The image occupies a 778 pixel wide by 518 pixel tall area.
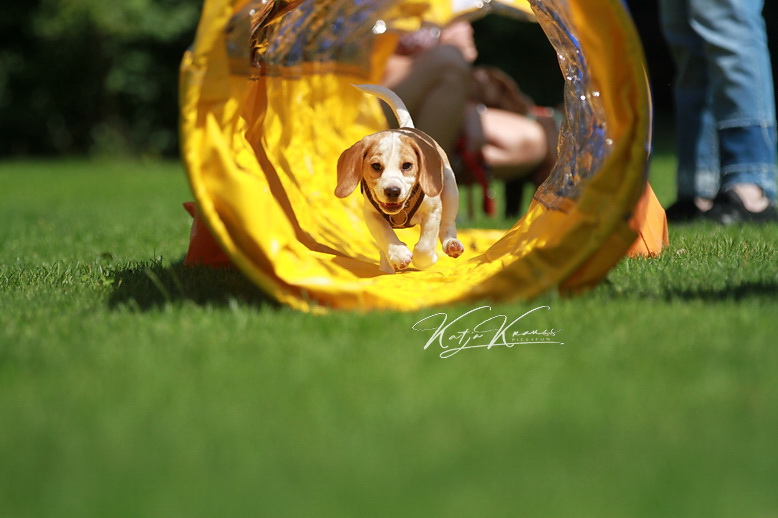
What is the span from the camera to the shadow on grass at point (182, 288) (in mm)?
2861

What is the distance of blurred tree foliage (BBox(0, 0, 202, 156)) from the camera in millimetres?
15078

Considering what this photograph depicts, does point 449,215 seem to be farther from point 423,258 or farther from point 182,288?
point 182,288

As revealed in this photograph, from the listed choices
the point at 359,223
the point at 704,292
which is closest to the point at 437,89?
the point at 359,223

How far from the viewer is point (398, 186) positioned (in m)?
3.30

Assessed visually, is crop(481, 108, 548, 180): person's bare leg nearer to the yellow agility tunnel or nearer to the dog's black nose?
the yellow agility tunnel

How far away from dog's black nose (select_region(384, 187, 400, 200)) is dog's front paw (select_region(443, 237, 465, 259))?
0.37m

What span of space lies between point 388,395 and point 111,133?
1423 centimetres

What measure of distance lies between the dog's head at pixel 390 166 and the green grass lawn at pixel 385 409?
2.17ft

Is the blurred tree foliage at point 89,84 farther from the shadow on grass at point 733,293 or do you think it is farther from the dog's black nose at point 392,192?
the shadow on grass at point 733,293

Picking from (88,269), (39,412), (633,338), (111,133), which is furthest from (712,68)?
(111,133)

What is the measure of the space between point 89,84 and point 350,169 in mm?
13332

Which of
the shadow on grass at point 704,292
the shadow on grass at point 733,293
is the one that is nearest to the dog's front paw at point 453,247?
the shadow on grass at point 704,292

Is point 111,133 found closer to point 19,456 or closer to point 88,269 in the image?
point 88,269

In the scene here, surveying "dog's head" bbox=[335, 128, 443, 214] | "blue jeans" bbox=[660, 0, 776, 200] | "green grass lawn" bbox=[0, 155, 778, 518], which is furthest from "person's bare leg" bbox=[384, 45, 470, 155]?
"green grass lawn" bbox=[0, 155, 778, 518]
